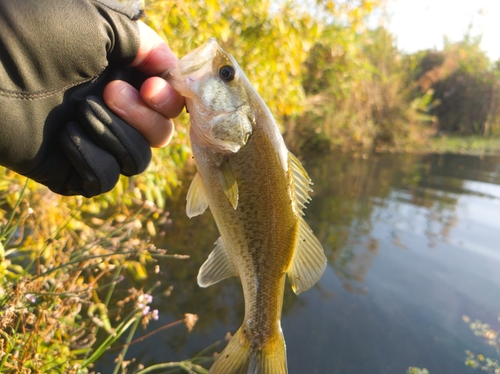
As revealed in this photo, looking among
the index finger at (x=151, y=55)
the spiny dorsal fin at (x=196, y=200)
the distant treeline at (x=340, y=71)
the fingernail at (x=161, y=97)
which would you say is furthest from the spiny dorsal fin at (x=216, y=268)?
the distant treeline at (x=340, y=71)

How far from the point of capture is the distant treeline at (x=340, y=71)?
15.2ft

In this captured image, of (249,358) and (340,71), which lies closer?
(249,358)

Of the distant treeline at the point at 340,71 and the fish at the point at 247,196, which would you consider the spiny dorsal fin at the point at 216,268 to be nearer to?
the fish at the point at 247,196

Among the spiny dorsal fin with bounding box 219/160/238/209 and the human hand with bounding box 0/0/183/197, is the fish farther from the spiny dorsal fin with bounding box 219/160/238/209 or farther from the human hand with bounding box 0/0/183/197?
the human hand with bounding box 0/0/183/197

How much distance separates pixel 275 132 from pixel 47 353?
2.01m

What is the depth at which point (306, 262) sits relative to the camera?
71.1 inches

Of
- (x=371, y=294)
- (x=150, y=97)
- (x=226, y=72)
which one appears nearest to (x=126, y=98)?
(x=150, y=97)

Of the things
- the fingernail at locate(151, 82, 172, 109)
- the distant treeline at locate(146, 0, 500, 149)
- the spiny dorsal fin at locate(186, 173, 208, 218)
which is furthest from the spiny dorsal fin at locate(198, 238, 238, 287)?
the distant treeline at locate(146, 0, 500, 149)

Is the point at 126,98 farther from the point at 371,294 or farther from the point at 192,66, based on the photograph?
the point at 371,294

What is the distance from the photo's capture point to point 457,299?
4.93 metres

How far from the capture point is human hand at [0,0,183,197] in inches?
53.2

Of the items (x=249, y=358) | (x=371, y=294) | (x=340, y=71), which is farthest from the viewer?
(x=340, y=71)

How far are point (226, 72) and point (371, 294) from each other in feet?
13.7

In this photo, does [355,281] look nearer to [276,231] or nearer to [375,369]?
[375,369]
